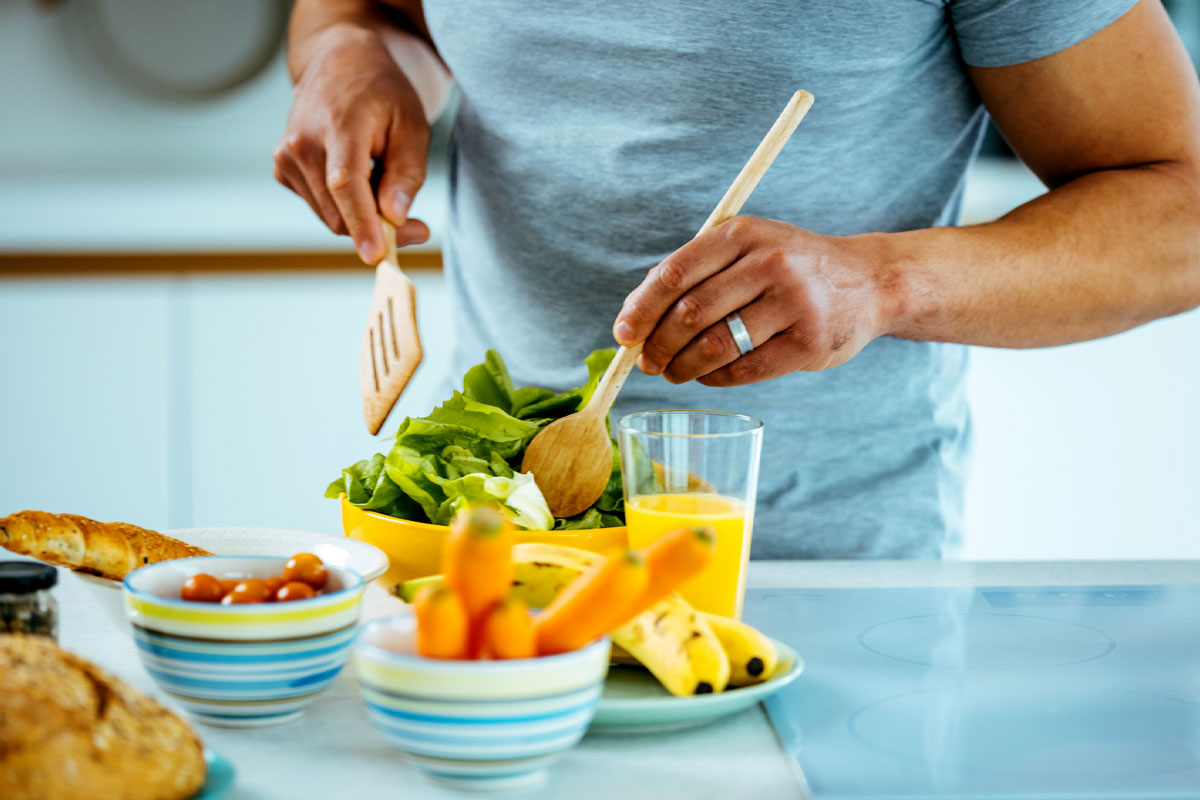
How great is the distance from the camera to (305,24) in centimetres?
136

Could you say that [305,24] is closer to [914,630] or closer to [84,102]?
[914,630]

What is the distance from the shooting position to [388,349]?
0.87 m

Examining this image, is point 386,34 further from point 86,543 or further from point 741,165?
point 86,543

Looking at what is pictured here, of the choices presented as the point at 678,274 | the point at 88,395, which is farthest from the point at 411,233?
the point at 88,395

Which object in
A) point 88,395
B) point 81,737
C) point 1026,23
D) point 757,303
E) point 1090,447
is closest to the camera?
point 81,737

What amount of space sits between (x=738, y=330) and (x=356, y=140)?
1.36 ft

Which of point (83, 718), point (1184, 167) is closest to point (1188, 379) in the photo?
point (1184, 167)

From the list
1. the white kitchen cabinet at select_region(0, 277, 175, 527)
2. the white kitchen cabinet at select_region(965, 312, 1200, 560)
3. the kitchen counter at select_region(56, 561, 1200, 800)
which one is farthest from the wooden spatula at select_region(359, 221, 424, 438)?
the white kitchen cabinet at select_region(965, 312, 1200, 560)

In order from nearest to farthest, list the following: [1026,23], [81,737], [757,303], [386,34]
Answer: [81,737]
[757,303]
[1026,23]
[386,34]

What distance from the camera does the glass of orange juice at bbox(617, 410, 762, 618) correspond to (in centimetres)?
75

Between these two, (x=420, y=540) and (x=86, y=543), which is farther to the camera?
(x=420, y=540)

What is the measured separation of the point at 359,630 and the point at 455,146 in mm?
865

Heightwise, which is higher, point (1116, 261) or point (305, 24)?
point (305, 24)

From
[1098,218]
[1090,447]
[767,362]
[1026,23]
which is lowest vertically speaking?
[1090,447]
